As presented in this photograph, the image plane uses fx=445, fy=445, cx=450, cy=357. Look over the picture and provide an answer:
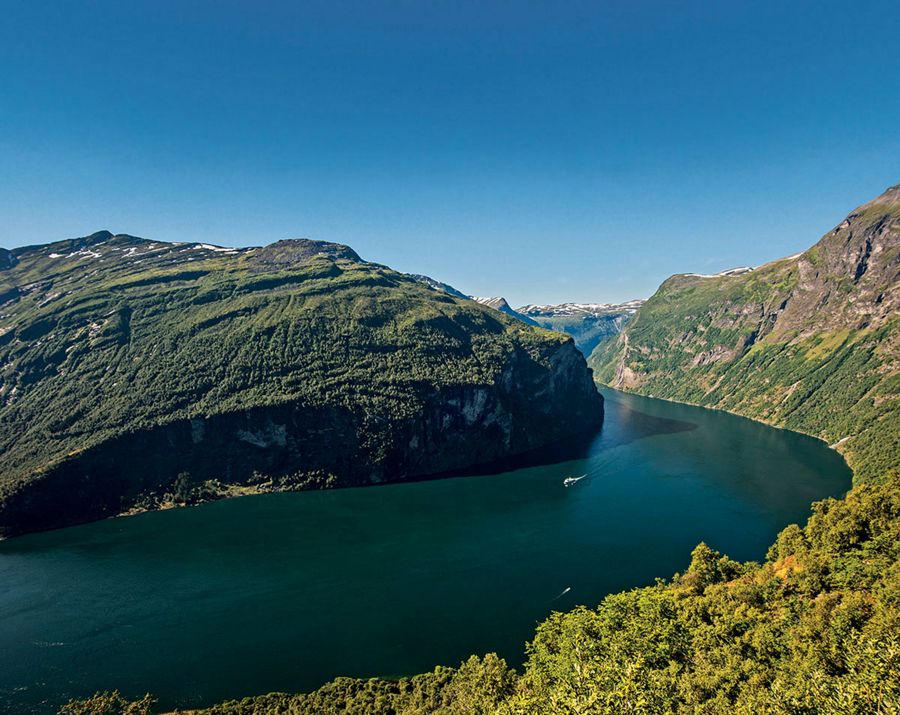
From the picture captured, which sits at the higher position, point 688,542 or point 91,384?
point 91,384

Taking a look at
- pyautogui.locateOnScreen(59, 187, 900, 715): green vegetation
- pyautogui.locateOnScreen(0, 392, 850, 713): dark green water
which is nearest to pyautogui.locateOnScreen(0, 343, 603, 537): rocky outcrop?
pyautogui.locateOnScreen(0, 392, 850, 713): dark green water

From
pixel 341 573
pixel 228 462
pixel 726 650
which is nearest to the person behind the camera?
pixel 726 650

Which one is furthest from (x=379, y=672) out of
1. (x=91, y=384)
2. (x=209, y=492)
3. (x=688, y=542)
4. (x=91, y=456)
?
(x=91, y=384)

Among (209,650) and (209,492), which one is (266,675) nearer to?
(209,650)

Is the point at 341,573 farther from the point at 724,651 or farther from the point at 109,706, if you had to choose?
the point at 724,651

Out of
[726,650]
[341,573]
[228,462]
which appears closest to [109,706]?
[341,573]

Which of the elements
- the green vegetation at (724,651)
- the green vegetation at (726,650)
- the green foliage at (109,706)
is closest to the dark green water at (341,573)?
the green foliage at (109,706)

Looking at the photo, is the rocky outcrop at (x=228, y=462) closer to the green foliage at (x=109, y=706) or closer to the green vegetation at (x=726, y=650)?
the green foliage at (x=109, y=706)

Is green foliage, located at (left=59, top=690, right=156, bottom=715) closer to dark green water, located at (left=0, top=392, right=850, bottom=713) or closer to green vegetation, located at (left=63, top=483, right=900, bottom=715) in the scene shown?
green vegetation, located at (left=63, top=483, right=900, bottom=715)
